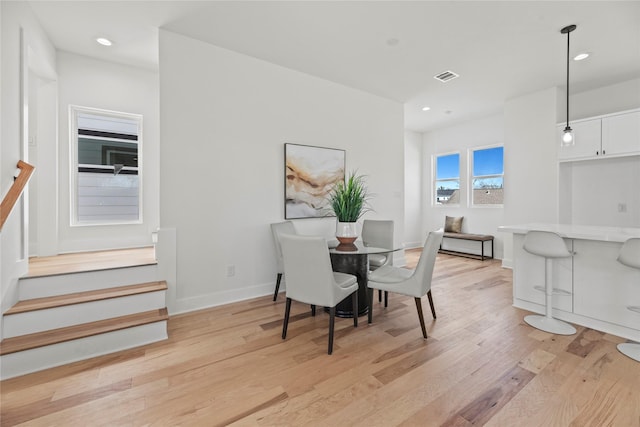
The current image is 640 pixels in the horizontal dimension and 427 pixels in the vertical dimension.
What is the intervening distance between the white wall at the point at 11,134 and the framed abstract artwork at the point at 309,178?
2572 millimetres

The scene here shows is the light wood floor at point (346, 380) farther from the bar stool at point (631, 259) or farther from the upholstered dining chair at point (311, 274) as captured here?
the upholstered dining chair at point (311, 274)

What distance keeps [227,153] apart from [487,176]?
18.3ft

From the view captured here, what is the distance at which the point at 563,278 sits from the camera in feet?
9.40

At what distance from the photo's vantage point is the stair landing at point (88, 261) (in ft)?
8.57

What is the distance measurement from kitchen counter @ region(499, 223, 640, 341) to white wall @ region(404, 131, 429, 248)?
13.8 ft

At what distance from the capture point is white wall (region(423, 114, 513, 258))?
5.96 meters

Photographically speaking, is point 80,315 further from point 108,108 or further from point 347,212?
point 108,108

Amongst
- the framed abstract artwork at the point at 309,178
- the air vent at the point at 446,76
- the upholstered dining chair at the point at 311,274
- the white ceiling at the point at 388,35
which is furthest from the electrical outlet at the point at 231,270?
the air vent at the point at 446,76

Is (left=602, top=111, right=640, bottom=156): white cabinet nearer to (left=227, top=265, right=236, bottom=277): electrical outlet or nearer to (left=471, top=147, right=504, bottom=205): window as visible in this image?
(left=471, top=147, right=504, bottom=205): window

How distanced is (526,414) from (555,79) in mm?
4713

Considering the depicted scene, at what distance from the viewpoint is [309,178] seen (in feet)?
13.3

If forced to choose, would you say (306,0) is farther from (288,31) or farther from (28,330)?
(28,330)

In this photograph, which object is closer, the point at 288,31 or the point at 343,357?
the point at 343,357

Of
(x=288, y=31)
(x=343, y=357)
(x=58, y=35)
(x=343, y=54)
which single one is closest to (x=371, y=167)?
(x=343, y=54)
